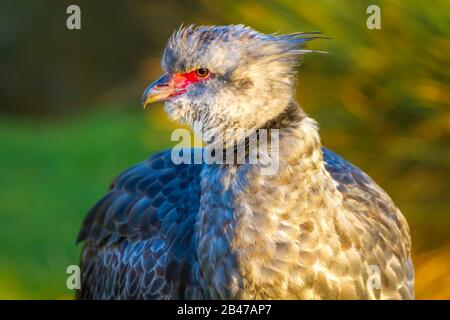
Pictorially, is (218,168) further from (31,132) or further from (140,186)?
(31,132)

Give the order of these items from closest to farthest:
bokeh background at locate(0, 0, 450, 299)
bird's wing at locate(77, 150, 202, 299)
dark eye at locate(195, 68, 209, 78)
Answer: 1. dark eye at locate(195, 68, 209, 78)
2. bird's wing at locate(77, 150, 202, 299)
3. bokeh background at locate(0, 0, 450, 299)

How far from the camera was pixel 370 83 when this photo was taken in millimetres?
4973

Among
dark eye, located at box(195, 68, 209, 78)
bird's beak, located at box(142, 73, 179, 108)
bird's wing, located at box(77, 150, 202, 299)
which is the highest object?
dark eye, located at box(195, 68, 209, 78)

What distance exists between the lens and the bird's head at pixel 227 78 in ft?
10.1

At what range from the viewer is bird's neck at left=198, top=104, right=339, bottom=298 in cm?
306

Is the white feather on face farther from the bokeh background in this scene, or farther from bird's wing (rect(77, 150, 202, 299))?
the bokeh background

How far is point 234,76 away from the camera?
314 centimetres

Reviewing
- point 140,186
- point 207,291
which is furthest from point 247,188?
point 140,186

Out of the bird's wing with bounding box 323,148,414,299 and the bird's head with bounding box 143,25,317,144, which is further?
the bird's wing with bounding box 323,148,414,299

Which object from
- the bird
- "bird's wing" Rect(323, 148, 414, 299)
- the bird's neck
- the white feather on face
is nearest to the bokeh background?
"bird's wing" Rect(323, 148, 414, 299)

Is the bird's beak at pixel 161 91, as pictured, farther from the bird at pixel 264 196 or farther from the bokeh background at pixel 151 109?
the bokeh background at pixel 151 109

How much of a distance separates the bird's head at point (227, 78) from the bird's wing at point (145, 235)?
0.64m

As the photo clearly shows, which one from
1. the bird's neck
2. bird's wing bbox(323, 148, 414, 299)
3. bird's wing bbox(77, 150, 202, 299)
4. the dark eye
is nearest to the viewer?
the bird's neck

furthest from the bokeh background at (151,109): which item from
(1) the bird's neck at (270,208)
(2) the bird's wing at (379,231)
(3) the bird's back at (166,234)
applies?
(1) the bird's neck at (270,208)
